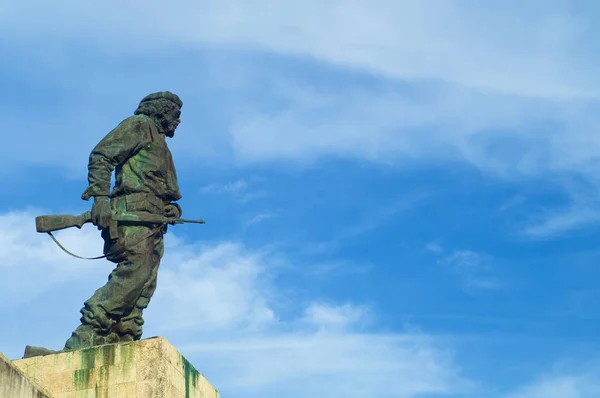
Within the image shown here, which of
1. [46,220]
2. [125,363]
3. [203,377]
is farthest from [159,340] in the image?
[46,220]

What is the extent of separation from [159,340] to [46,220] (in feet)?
9.40

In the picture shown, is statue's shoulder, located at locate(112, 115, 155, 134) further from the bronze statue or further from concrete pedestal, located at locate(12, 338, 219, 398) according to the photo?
concrete pedestal, located at locate(12, 338, 219, 398)

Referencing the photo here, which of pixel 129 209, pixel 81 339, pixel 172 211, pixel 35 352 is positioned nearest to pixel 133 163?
pixel 129 209

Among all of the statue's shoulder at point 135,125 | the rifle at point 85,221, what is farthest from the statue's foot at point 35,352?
the statue's shoulder at point 135,125

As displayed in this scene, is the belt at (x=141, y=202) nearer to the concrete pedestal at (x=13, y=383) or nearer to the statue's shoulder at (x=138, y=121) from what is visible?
the statue's shoulder at (x=138, y=121)

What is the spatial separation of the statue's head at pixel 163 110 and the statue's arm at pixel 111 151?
0.37 m

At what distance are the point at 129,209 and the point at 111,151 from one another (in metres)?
0.91

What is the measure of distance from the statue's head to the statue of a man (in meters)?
0.02

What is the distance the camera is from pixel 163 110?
58.4 ft

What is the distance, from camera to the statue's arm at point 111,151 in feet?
55.1

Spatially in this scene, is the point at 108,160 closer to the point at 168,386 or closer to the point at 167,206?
the point at 167,206

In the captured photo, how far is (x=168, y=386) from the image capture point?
15336 millimetres

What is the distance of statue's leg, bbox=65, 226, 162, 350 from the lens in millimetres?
16250

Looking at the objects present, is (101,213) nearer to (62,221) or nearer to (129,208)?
(129,208)
